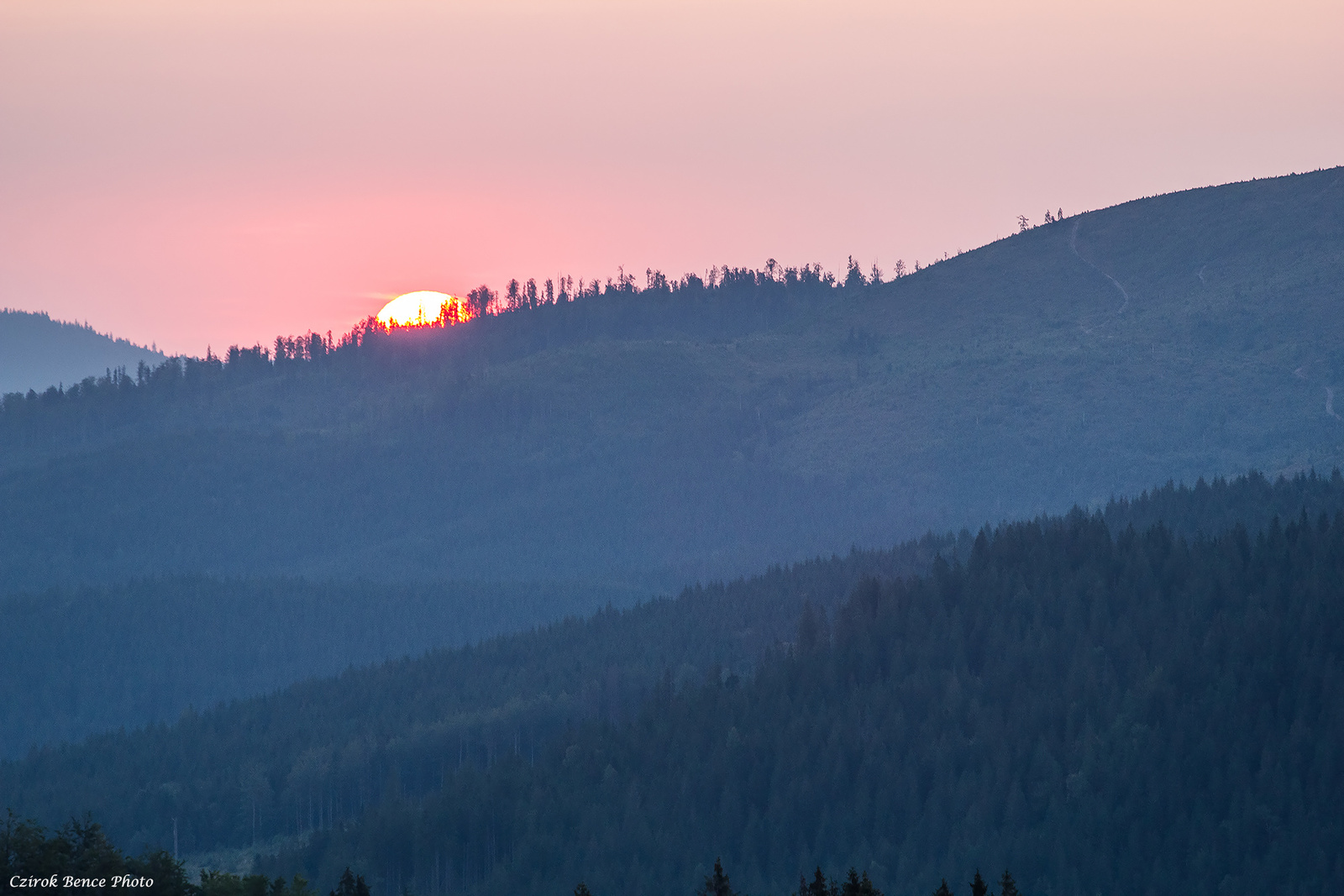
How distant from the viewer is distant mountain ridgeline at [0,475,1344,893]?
105688 mm

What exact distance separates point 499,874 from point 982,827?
115ft

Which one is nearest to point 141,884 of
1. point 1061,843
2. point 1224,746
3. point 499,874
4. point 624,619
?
point 499,874

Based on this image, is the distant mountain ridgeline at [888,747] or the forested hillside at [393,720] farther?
the forested hillside at [393,720]

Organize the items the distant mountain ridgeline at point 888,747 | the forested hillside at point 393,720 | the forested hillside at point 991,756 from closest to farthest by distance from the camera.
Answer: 1. the forested hillside at point 991,756
2. the distant mountain ridgeline at point 888,747
3. the forested hillside at point 393,720

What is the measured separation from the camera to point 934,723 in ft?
408

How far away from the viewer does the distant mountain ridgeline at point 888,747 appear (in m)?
106

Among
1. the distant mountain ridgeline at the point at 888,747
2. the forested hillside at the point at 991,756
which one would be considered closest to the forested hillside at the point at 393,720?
the distant mountain ridgeline at the point at 888,747

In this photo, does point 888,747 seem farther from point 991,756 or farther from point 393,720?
point 393,720

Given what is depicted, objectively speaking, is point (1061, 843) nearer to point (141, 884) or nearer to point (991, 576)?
point (991, 576)

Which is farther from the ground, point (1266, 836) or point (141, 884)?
point (141, 884)

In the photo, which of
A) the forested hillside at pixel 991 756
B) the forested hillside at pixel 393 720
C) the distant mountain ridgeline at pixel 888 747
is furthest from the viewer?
the forested hillside at pixel 393 720

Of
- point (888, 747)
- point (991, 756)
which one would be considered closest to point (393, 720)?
point (888, 747)

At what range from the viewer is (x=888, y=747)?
12350 centimetres

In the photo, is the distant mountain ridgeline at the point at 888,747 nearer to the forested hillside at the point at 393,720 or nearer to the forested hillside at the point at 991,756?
the forested hillside at the point at 991,756
